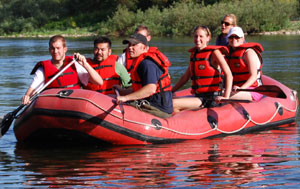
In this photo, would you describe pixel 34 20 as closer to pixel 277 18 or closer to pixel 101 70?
pixel 277 18

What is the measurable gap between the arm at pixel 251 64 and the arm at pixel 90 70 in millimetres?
1610

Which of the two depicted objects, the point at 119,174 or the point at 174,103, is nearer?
the point at 119,174

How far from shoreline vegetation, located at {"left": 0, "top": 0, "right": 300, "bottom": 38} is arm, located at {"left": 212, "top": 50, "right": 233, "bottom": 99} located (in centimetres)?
2247

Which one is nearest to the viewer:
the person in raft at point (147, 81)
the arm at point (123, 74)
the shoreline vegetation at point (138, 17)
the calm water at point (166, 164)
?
the calm water at point (166, 164)

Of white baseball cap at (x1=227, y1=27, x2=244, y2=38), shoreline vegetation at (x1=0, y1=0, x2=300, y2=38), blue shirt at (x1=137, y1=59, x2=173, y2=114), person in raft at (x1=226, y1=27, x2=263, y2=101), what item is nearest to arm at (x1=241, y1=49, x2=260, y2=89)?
person in raft at (x1=226, y1=27, x2=263, y2=101)

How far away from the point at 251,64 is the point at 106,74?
5.22ft

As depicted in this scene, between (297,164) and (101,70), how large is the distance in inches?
83.9

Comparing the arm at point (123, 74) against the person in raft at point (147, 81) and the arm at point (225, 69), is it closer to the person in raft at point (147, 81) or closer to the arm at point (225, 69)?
the person in raft at point (147, 81)

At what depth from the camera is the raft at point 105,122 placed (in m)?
5.27

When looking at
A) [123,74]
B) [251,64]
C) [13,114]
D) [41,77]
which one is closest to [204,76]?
[251,64]

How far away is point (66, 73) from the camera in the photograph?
18.7ft

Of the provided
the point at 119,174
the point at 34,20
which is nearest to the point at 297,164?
the point at 119,174

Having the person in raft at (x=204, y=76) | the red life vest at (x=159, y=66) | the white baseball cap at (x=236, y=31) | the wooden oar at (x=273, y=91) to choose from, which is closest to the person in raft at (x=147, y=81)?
the red life vest at (x=159, y=66)

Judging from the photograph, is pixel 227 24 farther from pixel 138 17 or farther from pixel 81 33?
pixel 81 33
